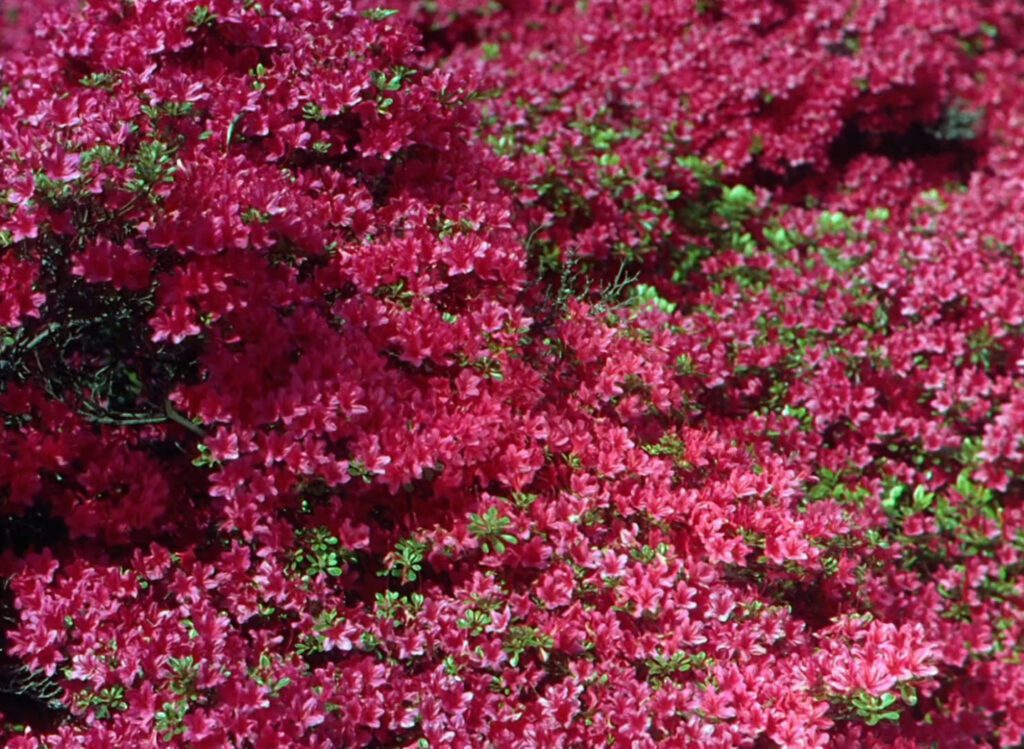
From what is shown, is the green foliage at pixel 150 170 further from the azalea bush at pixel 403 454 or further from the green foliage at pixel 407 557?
the green foliage at pixel 407 557

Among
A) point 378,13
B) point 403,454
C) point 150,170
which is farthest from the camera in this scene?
point 378,13

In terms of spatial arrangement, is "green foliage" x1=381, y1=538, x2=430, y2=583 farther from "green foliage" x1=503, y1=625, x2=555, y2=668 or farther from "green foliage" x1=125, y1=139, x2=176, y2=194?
"green foliage" x1=125, y1=139, x2=176, y2=194

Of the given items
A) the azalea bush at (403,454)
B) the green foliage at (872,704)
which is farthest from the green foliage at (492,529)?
the green foliage at (872,704)

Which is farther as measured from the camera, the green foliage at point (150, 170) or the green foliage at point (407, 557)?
the green foliage at point (407, 557)

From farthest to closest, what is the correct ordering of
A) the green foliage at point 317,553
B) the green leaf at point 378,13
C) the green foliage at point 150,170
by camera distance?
the green leaf at point 378,13 → the green foliage at point 317,553 → the green foliage at point 150,170

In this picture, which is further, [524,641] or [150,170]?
[524,641]

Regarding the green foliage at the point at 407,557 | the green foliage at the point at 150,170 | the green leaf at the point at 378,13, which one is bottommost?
the green foliage at the point at 407,557

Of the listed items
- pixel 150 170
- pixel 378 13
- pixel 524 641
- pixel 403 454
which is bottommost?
pixel 524 641

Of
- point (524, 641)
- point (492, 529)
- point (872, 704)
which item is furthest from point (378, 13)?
point (872, 704)

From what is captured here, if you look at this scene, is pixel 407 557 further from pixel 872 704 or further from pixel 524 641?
pixel 872 704
